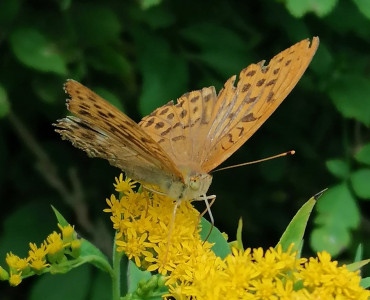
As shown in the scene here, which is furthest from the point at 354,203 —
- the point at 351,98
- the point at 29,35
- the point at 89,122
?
the point at 29,35

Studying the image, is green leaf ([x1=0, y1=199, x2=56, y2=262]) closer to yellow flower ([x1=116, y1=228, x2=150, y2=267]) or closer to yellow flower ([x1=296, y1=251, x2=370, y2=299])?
yellow flower ([x1=116, y1=228, x2=150, y2=267])

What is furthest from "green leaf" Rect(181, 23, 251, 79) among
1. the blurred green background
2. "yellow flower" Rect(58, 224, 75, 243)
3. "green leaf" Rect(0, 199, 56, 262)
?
"yellow flower" Rect(58, 224, 75, 243)

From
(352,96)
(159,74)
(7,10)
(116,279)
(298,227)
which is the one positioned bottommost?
(116,279)

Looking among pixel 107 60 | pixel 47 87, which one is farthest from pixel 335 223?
pixel 47 87

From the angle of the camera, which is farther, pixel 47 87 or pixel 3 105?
pixel 47 87

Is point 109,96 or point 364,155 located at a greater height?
point 109,96

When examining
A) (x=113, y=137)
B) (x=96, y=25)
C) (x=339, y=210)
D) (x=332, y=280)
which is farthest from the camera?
(x=96, y=25)

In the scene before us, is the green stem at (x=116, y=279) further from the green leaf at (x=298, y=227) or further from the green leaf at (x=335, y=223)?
the green leaf at (x=335, y=223)

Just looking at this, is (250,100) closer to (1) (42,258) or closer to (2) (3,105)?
(1) (42,258)
